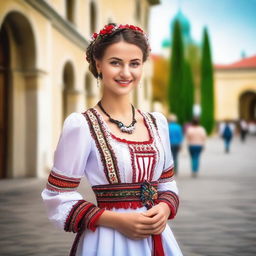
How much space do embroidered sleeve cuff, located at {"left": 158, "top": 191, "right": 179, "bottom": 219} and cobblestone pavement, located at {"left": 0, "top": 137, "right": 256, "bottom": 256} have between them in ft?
7.87

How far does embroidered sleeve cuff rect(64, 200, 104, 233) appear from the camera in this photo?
1842 mm

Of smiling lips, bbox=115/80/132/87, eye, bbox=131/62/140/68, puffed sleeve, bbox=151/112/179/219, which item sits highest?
eye, bbox=131/62/140/68

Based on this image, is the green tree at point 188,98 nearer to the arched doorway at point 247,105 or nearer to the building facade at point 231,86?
the building facade at point 231,86

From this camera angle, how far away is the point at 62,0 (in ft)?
41.3

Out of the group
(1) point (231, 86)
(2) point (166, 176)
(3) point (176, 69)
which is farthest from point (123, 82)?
(1) point (231, 86)

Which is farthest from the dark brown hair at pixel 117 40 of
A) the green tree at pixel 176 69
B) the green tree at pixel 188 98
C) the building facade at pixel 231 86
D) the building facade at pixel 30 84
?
the building facade at pixel 231 86

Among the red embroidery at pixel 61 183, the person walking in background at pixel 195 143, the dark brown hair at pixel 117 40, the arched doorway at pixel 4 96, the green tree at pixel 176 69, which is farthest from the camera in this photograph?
the green tree at pixel 176 69

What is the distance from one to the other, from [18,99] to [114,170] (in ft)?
30.4

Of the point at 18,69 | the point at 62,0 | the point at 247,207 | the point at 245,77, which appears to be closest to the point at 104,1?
the point at 62,0

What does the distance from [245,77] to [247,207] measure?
1682 inches

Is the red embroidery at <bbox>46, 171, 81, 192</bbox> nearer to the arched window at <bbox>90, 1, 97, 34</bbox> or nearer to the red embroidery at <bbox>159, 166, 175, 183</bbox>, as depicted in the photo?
the red embroidery at <bbox>159, 166, 175, 183</bbox>

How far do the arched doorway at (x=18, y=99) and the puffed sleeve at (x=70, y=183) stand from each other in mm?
8827

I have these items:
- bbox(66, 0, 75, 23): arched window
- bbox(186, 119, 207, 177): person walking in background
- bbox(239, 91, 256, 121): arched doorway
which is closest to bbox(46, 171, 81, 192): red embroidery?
bbox(186, 119, 207, 177): person walking in background

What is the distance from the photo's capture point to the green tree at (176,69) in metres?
30.0
